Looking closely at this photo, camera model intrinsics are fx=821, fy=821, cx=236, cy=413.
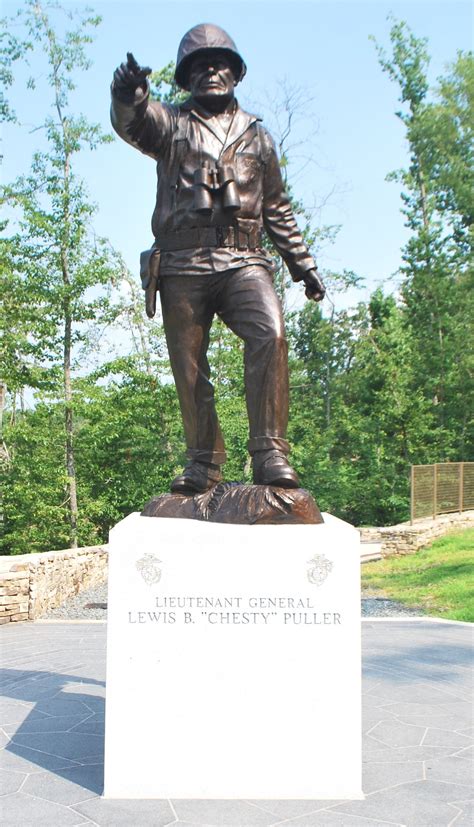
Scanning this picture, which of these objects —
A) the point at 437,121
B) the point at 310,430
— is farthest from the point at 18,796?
the point at 437,121

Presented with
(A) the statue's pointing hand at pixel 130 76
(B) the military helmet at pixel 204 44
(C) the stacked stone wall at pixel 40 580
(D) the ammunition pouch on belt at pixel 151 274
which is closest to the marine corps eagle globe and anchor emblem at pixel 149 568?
(D) the ammunition pouch on belt at pixel 151 274

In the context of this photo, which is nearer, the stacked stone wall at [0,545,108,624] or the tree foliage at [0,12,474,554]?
the stacked stone wall at [0,545,108,624]

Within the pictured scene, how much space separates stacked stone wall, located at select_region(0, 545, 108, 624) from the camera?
7914 millimetres

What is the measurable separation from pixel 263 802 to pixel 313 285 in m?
2.47

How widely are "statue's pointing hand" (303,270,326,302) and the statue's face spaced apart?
0.95 metres

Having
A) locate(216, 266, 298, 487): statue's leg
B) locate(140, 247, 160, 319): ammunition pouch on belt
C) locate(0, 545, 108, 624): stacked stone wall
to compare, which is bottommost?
locate(0, 545, 108, 624): stacked stone wall

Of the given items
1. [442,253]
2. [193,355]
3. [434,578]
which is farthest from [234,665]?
[442,253]

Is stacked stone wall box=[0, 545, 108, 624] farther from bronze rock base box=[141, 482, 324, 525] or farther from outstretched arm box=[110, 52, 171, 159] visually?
outstretched arm box=[110, 52, 171, 159]

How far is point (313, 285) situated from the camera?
14.1ft

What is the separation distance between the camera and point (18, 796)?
332 cm

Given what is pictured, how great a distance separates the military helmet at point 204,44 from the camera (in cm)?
393

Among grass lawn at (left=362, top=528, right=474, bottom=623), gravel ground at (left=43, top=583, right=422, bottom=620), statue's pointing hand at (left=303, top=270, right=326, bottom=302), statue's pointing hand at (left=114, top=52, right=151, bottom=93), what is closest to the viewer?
statue's pointing hand at (left=114, top=52, right=151, bottom=93)

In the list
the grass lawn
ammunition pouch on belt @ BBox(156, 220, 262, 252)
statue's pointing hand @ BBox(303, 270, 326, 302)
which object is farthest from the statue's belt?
the grass lawn

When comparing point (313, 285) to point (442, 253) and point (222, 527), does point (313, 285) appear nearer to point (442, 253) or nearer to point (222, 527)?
point (222, 527)
